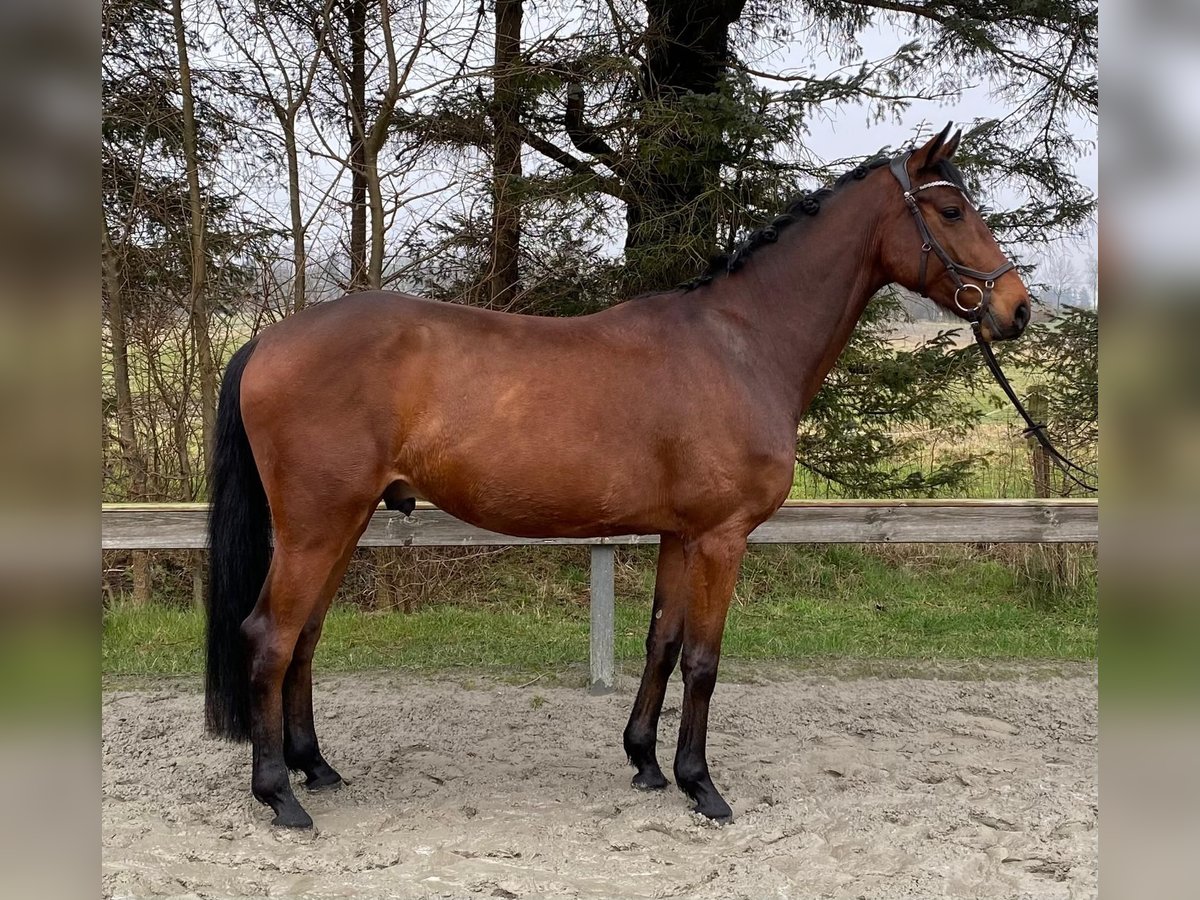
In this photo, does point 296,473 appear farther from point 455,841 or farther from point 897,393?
point 897,393

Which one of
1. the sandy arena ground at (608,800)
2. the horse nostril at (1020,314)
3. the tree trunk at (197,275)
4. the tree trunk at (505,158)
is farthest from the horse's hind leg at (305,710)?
the tree trunk at (505,158)

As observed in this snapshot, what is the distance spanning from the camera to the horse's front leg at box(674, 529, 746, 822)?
3.04 meters

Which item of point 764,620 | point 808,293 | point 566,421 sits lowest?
point 764,620

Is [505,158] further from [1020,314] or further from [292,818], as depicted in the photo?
[292,818]

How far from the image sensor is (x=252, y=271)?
5863 millimetres

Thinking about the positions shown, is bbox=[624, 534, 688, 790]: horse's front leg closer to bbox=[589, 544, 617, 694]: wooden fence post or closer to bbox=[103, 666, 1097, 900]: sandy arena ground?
bbox=[103, 666, 1097, 900]: sandy arena ground

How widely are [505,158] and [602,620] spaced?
11.7ft

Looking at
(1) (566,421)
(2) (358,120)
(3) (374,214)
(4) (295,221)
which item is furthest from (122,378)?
(1) (566,421)

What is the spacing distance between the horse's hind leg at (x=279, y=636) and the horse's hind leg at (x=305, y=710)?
0.26m

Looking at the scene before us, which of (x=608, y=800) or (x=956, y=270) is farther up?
(x=956, y=270)

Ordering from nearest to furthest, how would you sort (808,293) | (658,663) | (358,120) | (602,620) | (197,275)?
(808,293), (658,663), (602,620), (197,275), (358,120)

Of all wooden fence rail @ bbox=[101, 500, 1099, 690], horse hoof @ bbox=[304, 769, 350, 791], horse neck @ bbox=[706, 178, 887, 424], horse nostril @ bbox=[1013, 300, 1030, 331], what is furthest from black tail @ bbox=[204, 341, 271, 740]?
horse nostril @ bbox=[1013, 300, 1030, 331]

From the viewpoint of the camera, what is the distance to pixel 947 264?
9.93 ft
